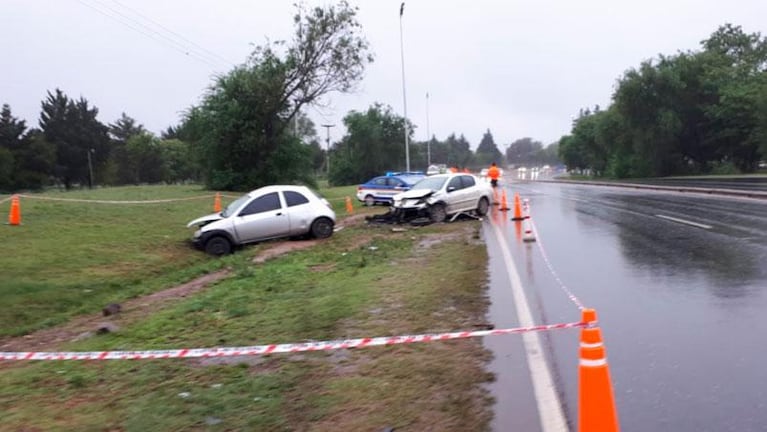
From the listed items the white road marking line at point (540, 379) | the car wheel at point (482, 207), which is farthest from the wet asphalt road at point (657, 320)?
the car wheel at point (482, 207)

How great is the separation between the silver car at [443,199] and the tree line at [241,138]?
71.6 ft

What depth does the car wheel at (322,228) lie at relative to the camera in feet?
58.7

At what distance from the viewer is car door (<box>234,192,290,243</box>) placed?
1664cm

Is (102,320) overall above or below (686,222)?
below

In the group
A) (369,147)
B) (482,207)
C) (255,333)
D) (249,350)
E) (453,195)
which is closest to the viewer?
(249,350)

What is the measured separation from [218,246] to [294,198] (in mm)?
2418

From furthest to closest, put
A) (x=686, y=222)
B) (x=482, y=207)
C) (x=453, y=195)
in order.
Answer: (x=482, y=207) → (x=453, y=195) → (x=686, y=222)

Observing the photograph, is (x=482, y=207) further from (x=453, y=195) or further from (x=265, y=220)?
(x=265, y=220)

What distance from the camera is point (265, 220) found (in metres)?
17.0

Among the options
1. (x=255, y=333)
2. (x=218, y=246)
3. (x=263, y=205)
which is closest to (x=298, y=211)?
(x=263, y=205)

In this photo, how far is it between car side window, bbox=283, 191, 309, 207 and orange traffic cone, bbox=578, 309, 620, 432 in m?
14.2

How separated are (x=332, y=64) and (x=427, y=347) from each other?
1512 inches

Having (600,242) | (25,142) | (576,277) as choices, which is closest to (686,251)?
(600,242)

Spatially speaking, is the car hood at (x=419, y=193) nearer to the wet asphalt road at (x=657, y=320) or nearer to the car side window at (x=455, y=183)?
the car side window at (x=455, y=183)
